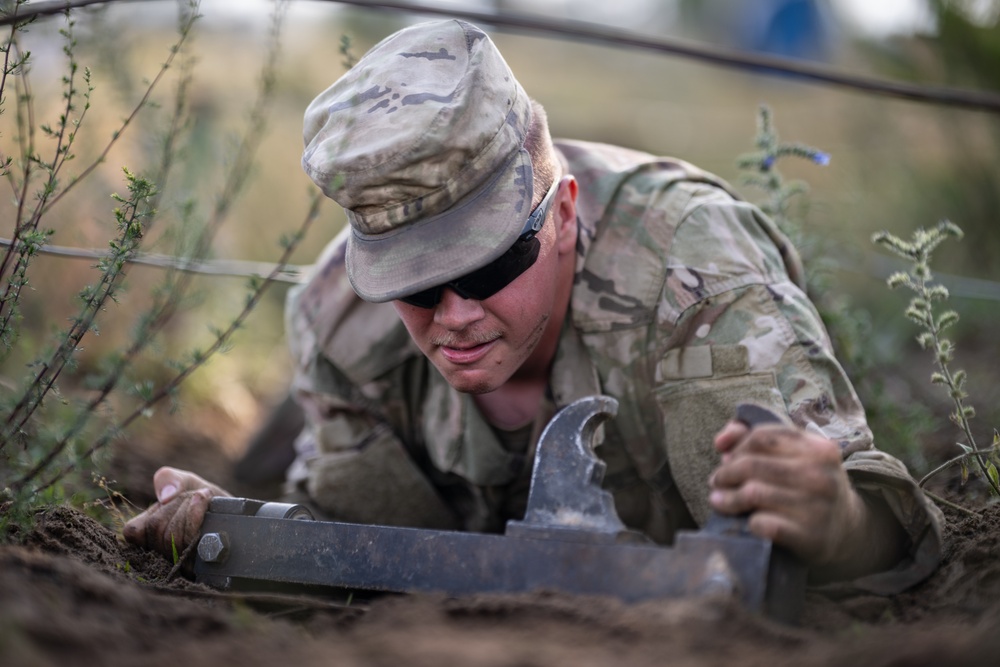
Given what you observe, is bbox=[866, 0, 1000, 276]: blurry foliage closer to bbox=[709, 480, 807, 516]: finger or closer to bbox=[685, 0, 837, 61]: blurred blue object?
bbox=[709, 480, 807, 516]: finger

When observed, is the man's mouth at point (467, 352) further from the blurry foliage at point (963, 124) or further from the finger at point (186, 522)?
the blurry foliage at point (963, 124)

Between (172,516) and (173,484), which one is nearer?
(172,516)

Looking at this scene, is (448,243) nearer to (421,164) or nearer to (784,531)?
(421,164)

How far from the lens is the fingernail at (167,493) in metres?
2.52

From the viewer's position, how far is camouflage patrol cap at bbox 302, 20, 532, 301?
219 centimetres

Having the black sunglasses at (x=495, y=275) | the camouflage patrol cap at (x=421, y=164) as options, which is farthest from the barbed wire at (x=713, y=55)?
the black sunglasses at (x=495, y=275)

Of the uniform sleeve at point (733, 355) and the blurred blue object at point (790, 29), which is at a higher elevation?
the blurred blue object at point (790, 29)

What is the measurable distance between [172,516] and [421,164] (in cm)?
104

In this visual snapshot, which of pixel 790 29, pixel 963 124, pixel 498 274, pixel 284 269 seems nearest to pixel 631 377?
pixel 498 274

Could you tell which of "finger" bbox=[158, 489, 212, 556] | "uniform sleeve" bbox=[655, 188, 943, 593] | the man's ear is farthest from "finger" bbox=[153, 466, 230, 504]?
"uniform sleeve" bbox=[655, 188, 943, 593]

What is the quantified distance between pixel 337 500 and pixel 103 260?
1243 mm

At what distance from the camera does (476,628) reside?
1.61 metres

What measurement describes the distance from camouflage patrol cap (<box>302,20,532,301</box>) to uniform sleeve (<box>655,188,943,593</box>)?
52cm

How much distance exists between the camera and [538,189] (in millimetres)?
2408
